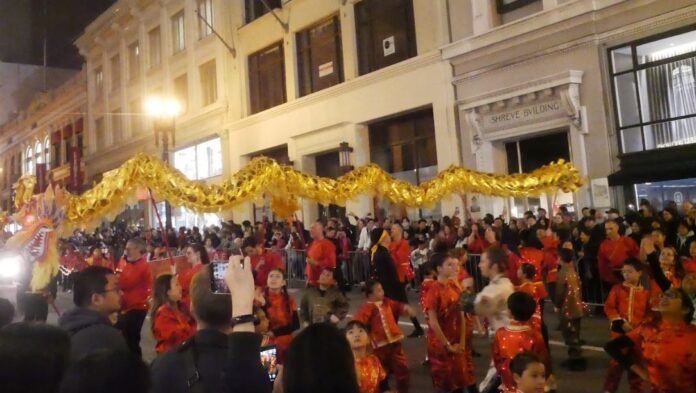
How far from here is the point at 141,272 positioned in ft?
24.9

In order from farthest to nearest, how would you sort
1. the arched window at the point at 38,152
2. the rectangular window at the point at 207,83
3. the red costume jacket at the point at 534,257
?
the arched window at the point at 38,152
the rectangular window at the point at 207,83
the red costume jacket at the point at 534,257

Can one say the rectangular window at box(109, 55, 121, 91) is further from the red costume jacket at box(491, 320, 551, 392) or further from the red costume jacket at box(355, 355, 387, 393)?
the red costume jacket at box(491, 320, 551, 392)

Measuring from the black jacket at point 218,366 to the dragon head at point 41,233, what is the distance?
6076 mm

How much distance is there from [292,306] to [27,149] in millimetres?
54224

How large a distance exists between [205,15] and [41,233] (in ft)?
71.5

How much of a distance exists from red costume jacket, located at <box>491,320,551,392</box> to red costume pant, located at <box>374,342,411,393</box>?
116 centimetres

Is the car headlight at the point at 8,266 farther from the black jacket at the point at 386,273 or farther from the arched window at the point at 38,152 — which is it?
the arched window at the point at 38,152

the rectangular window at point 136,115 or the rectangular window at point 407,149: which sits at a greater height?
the rectangular window at point 136,115

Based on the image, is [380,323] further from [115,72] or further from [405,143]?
[115,72]

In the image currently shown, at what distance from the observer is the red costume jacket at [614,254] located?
9273mm

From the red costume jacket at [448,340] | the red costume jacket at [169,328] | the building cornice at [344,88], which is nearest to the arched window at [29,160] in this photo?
the building cornice at [344,88]

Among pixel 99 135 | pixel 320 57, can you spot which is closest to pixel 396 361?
pixel 320 57

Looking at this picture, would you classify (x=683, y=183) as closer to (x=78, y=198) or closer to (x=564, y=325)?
(x=564, y=325)

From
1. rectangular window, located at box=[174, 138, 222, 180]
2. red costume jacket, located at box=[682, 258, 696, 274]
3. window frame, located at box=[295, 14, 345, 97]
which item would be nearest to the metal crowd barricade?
red costume jacket, located at box=[682, 258, 696, 274]
